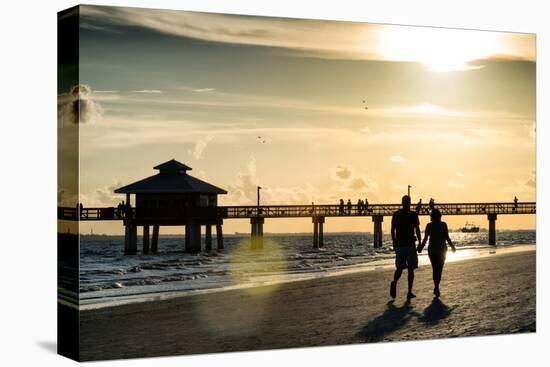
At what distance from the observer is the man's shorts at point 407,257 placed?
17891 mm

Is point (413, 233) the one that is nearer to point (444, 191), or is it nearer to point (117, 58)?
point (444, 191)

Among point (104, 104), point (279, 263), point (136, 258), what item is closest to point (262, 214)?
point (279, 263)

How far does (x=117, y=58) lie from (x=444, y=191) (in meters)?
5.51

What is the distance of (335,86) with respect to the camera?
1772 cm

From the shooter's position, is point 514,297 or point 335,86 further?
point 514,297

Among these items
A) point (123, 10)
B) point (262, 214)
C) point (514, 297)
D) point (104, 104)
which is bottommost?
point (514, 297)

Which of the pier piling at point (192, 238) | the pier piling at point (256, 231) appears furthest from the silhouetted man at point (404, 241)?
the pier piling at point (192, 238)

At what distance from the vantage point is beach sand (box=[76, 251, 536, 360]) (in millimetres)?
15977

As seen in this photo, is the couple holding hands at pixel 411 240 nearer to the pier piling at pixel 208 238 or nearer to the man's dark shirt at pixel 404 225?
the man's dark shirt at pixel 404 225

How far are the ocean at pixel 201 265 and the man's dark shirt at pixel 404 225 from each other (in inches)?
18.9

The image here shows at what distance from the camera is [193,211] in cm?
1809

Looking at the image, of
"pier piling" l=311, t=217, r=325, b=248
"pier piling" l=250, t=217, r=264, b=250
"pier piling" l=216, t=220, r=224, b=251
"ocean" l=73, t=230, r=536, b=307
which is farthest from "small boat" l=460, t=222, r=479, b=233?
"pier piling" l=216, t=220, r=224, b=251

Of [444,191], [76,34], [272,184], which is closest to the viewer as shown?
[76,34]

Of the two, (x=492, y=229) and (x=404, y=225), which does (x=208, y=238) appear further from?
(x=492, y=229)
